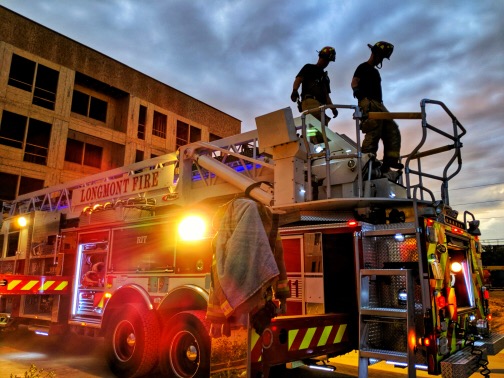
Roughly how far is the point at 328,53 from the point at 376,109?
1414 mm

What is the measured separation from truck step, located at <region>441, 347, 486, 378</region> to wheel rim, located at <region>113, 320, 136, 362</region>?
12.5 feet

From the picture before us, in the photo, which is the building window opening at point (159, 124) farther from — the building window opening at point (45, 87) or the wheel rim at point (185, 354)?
the wheel rim at point (185, 354)

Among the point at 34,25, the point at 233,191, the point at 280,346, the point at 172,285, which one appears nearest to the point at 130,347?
the point at 172,285

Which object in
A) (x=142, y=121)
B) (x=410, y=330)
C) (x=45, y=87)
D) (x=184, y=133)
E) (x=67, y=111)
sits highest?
(x=45, y=87)

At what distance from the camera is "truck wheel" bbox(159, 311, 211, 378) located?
4422 millimetres

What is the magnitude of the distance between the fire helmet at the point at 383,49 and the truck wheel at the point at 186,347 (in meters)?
4.52

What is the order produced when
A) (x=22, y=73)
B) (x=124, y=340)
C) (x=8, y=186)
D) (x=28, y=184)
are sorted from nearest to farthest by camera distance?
(x=124, y=340), (x=8, y=186), (x=28, y=184), (x=22, y=73)

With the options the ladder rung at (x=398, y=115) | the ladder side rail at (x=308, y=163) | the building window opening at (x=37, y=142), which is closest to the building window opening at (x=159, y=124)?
the building window opening at (x=37, y=142)

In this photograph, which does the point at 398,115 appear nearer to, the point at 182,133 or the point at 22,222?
the point at 22,222

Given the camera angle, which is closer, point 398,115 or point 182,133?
point 398,115

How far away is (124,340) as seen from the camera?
5.80m

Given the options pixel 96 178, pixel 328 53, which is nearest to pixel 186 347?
pixel 328 53

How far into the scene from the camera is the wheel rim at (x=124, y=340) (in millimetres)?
5643

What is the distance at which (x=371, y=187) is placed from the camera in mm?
5160
